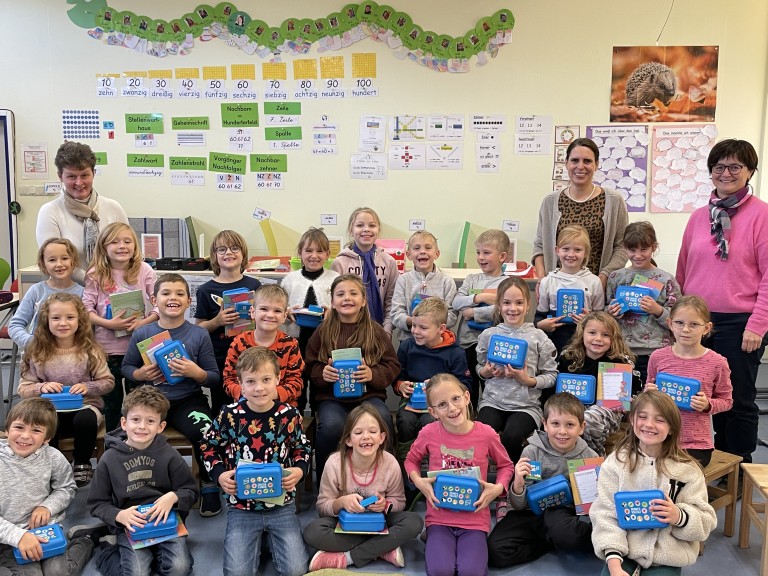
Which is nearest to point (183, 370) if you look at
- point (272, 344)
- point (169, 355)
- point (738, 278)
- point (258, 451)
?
point (169, 355)

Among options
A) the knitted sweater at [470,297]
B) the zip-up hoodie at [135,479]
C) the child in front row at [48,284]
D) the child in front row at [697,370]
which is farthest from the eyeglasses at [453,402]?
the child in front row at [48,284]

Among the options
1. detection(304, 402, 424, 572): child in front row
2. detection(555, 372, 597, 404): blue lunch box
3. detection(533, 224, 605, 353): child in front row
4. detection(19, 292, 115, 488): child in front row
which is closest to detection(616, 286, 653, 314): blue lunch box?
detection(533, 224, 605, 353): child in front row

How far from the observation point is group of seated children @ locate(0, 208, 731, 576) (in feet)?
8.55

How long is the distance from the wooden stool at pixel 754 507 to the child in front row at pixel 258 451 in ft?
5.86

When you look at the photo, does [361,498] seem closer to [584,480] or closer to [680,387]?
[584,480]

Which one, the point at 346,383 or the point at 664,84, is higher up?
the point at 664,84

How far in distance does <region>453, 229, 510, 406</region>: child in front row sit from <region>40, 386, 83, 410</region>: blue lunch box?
198 centimetres

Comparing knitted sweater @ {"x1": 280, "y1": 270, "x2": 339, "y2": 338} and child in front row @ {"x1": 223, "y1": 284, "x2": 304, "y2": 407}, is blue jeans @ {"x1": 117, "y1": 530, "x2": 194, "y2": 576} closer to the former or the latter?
child in front row @ {"x1": 223, "y1": 284, "x2": 304, "y2": 407}

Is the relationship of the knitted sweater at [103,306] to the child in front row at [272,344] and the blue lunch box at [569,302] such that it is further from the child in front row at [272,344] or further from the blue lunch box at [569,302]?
the blue lunch box at [569,302]

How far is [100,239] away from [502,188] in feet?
10.3

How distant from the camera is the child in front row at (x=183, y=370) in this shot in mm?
3146

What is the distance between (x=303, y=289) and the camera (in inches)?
149

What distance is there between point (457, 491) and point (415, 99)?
3.58m

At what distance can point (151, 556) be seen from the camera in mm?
2621
